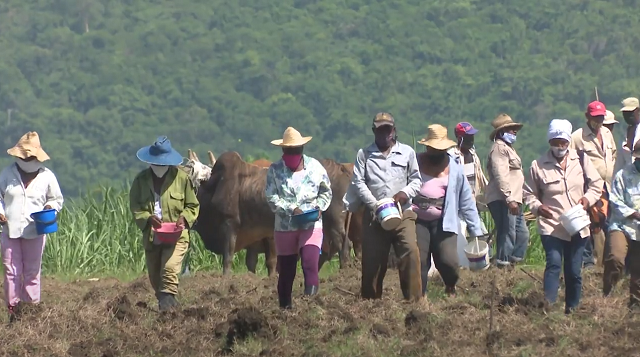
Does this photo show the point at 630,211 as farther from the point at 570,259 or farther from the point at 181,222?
the point at 181,222

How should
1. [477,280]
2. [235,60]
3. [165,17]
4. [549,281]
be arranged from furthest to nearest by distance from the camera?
1. [165,17]
2. [235,60]
3. [477,280]
4. [549,281]

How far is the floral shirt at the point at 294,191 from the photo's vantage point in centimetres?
1306

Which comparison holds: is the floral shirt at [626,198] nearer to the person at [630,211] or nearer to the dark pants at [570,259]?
the person at [630,211]

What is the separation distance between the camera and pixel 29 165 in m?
13.4

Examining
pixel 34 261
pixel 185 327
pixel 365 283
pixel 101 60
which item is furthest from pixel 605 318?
pixel 101 60

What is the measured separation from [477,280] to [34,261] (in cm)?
448

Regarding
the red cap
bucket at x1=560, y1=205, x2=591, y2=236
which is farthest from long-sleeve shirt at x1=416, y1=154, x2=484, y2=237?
the red cap

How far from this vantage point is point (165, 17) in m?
73.7

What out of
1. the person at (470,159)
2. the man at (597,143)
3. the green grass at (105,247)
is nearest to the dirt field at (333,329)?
the man at (597,143)

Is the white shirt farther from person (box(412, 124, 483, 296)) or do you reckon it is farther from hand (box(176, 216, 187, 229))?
person (box(412, 124, 483, 296))

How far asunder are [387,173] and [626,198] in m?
1.90

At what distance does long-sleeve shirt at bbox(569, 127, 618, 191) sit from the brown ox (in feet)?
11.7

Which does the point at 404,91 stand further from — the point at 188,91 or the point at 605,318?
the point at 605,318

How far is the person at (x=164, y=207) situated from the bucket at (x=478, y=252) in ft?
9.47
